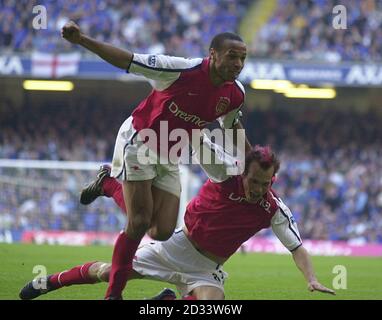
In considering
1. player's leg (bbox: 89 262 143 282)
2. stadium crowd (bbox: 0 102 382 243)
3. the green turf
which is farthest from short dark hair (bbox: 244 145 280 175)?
stadium crowd (bbox: 0 102 382 243)

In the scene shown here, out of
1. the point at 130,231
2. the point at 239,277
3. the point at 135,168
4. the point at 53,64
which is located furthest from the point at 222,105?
the point at 53,64

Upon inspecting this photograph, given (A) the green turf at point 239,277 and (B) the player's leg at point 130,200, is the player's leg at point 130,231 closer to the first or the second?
(B) the player's leg at point 130,200

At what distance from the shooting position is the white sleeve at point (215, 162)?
591 cm

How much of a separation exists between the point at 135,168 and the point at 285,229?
1.18m

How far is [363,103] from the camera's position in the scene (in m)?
22.8

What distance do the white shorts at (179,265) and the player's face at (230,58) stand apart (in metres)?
1.20

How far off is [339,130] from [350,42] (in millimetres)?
2931

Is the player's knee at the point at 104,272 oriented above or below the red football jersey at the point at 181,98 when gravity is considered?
below

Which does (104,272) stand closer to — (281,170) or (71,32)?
(71,32)

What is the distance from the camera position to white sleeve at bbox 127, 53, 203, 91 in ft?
18.2

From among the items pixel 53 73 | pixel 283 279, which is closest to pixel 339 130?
pixel 53 73

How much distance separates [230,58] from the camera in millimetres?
5758

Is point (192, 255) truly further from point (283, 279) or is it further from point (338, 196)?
point (338, 196)

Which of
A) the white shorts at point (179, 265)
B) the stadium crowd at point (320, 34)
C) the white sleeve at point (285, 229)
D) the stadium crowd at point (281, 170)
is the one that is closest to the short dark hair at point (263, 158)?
the white sleeve at point (285, 229)
